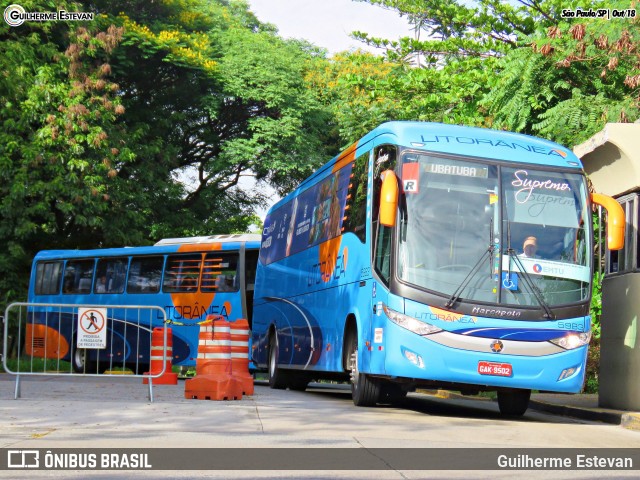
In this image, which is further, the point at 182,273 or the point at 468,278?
the point at 182,273

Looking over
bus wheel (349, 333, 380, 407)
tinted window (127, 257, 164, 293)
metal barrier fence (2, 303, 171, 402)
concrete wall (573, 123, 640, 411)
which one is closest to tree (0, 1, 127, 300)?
tinted window (127, 257, 164, 293)

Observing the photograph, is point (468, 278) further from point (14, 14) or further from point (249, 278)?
point (14, 14)

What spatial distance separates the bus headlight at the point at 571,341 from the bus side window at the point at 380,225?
90.8 inches

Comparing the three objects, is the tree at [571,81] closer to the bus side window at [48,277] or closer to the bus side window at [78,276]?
the bus side window at [78,276]

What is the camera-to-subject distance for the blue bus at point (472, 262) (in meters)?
14.3

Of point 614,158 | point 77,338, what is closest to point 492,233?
point 614,158

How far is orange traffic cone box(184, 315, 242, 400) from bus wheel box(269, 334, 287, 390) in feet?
19.8

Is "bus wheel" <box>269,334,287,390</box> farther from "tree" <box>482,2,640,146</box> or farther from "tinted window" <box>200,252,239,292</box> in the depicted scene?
"tree" <box>482,2,640,146</box>

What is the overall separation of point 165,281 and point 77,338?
13.6 metres

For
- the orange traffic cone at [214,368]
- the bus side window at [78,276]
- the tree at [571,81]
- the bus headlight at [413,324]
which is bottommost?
the orange traffic cone at [214,368]

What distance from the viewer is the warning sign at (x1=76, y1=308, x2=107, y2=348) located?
635 inches

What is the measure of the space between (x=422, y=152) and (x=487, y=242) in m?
1.45

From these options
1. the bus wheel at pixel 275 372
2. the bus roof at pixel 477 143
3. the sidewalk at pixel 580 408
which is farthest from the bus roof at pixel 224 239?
the bus roof at pixel 477 143

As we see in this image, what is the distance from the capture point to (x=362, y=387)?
15938 millimetres
